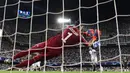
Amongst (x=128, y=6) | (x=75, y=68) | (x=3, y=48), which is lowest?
(x=75, y=68)

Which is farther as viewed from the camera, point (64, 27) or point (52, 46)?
point (64, 27)

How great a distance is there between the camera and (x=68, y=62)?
559 inches

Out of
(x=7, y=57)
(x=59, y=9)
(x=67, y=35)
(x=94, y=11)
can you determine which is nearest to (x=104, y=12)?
(x=94, y=11)

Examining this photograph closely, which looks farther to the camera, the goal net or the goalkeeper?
the goal net

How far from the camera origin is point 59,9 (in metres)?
15.1

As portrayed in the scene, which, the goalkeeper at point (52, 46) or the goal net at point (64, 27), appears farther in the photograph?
the goal net at point (64, 27)

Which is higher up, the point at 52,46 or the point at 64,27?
the point at 64,27

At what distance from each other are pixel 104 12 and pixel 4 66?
654 cm

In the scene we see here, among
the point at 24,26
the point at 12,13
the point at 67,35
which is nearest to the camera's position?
the point at 67,35

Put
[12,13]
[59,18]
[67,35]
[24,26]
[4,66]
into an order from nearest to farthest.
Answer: [67,35] < [4,66] < [12,13] < [24,26] < [59,18]

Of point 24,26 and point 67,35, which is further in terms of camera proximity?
point 24,26

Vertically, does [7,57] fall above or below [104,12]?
below

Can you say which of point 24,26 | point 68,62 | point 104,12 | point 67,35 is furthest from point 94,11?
point 67,35

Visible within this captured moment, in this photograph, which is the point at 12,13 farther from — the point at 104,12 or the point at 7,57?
the point at 104,12
